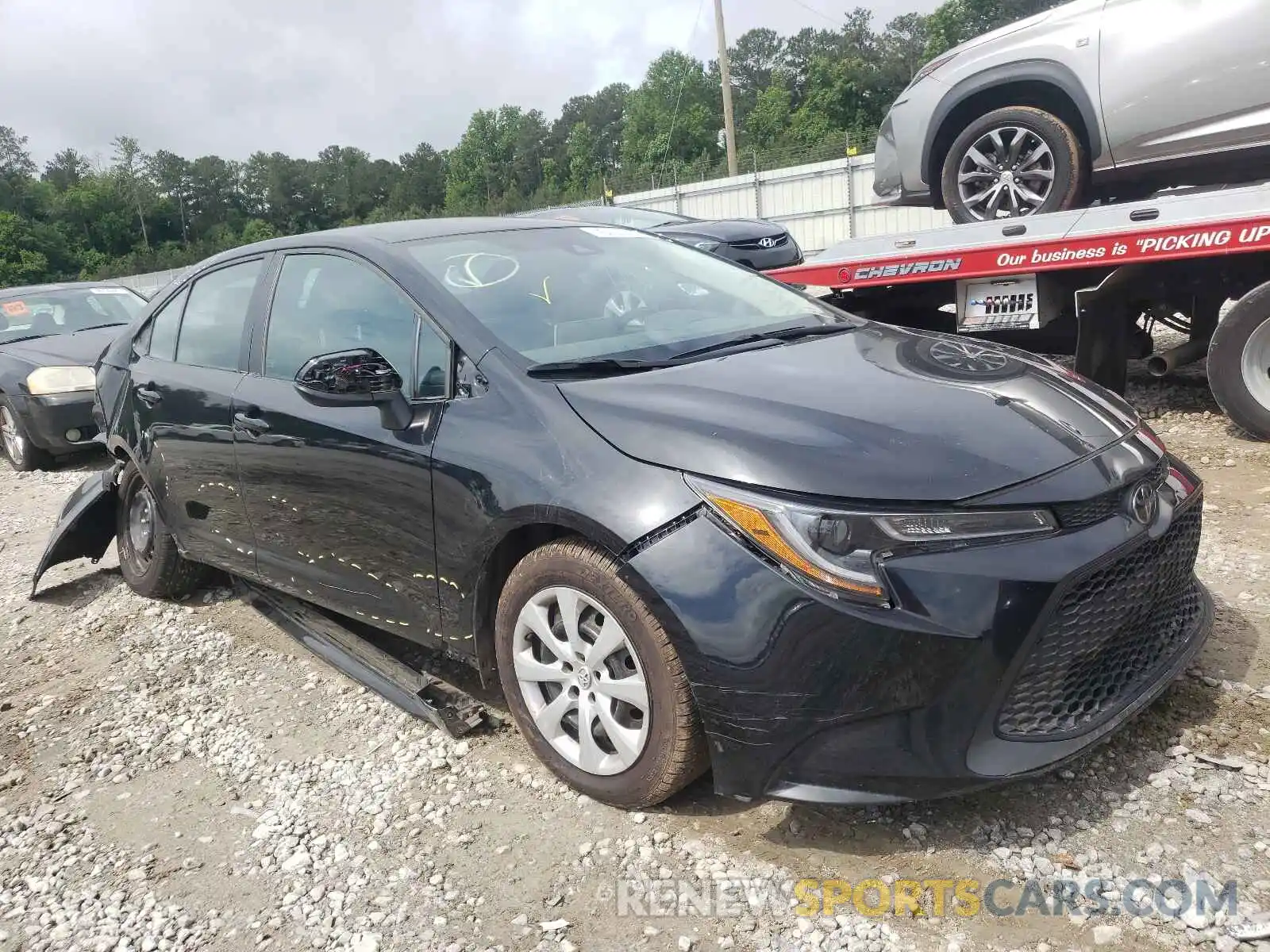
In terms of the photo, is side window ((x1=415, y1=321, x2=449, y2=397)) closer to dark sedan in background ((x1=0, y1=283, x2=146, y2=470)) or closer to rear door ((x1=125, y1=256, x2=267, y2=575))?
rear door ((x1=125, y1=256, x2=267, y2=575))

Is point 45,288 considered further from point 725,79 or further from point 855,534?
point 725,79

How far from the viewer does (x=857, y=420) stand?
2320 millimetres

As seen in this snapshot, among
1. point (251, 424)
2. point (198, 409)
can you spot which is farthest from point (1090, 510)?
point (198, 409)

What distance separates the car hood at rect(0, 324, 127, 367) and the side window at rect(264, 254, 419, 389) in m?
5.79

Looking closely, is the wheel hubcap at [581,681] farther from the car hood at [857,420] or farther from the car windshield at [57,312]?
the car windshield at [57,312]

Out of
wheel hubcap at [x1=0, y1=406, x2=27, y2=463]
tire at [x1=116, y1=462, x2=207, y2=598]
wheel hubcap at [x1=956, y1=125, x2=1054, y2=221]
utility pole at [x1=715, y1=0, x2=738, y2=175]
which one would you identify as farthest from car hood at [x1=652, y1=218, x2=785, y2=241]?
utility pole at [x1=715, y1=0, x2=738, y2=175]

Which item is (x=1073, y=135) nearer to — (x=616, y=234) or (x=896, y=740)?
(x=616, y=234)

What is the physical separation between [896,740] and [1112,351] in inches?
168

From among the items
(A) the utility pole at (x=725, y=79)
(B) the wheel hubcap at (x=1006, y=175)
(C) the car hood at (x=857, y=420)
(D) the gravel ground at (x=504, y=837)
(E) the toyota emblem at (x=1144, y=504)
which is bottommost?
(D) the gravel ground at (x=504, y=837)

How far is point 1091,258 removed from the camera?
5.02 meters

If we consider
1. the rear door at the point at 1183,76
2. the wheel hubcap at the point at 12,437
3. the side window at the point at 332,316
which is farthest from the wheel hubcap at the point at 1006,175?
the wheel hubcap at the point at 12,437

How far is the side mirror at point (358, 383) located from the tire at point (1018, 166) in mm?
4487

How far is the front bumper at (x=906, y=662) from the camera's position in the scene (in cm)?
203

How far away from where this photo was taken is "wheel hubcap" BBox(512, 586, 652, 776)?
2.38 metres
